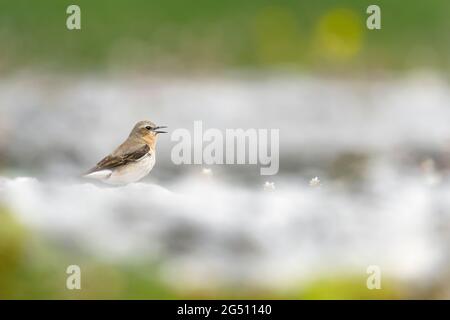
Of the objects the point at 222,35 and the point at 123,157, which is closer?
the point at 123,157

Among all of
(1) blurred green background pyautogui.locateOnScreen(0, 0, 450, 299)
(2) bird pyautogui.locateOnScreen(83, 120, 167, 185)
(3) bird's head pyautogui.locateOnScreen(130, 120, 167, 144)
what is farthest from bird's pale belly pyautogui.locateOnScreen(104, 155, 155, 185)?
(1) blurred green background pyautogui.locateOnScreen(0, 0, 450, 299)

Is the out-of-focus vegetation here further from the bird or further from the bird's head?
the bird

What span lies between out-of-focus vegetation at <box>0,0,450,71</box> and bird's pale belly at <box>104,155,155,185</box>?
0.68 metres

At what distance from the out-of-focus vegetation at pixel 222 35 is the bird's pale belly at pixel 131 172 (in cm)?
68

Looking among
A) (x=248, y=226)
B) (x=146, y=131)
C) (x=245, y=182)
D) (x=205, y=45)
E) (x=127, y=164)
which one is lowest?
(x=248, y=226)

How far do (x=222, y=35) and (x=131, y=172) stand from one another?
118 centimetres

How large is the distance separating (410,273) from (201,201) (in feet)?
5.13

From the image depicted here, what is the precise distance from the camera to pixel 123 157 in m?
7.25

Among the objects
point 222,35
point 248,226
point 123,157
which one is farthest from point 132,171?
point 222,35

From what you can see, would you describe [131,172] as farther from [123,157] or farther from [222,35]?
[222,35]

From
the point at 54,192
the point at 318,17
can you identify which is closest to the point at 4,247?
the point at 54,192

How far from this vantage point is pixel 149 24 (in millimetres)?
7312
